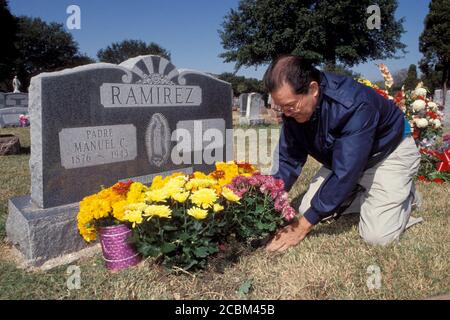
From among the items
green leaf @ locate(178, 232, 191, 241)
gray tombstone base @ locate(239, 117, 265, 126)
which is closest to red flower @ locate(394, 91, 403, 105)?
green leaf @ locate(178, 232, 191, 241)

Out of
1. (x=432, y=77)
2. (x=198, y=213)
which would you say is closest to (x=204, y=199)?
(x=198, y=213)

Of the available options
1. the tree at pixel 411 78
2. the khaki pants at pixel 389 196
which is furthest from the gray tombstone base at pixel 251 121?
the tree at pixel 411 78

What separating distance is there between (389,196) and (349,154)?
81 cm

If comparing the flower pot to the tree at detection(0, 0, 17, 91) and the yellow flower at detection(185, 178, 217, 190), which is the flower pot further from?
the tree at detection(0, 0, 17, 91)

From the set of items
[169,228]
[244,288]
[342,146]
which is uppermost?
[342,146]

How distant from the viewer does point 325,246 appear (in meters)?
2.81

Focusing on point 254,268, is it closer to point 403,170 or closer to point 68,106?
point 403,170

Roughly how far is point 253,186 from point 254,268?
564 millimetres

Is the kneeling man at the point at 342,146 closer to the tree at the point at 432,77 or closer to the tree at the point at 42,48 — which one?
the tree at the point at 432,77

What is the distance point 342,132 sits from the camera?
250cm

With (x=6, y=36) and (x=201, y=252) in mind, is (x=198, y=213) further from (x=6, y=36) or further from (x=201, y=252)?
(x=6, y=36)

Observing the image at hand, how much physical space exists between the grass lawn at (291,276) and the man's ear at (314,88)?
1134mm

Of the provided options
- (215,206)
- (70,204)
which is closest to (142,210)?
(215,206)

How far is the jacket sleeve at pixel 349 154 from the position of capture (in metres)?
2.41
